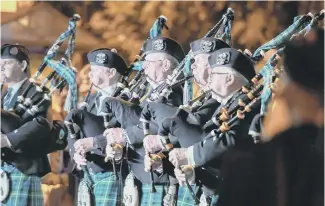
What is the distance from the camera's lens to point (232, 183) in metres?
1.11

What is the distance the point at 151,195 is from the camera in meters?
2.25

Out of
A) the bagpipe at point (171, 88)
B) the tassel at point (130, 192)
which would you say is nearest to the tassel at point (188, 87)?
the bagpipe at point (171, 88)

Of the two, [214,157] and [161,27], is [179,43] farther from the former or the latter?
[214,157]

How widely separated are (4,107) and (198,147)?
893mm

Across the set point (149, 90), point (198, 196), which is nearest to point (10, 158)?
point (149, 90)

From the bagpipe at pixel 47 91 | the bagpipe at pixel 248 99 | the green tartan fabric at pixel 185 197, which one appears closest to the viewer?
the bagpipe at pixel 248 99

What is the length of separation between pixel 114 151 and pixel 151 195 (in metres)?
0.18

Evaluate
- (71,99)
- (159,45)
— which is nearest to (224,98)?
(159,45)

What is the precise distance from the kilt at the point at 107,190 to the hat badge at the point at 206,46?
56 centimetres

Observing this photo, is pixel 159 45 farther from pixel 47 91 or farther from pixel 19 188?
pixel 19 188

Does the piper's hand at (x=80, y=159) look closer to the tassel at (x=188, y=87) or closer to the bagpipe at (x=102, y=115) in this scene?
the bagpipe at (x=102, y=115)

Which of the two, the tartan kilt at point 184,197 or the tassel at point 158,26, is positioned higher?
the tassel at point 158,26

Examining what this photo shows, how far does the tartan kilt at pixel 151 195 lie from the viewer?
7.29 feet

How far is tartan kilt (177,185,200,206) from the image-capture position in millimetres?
2080
